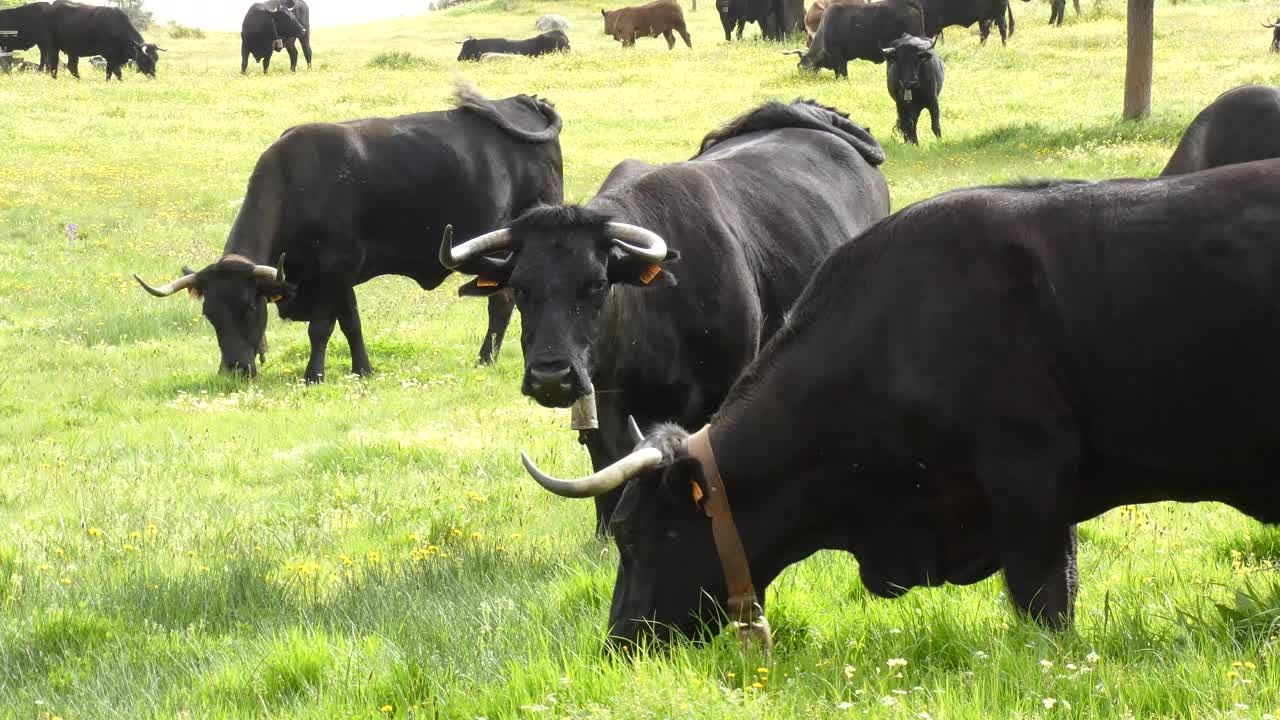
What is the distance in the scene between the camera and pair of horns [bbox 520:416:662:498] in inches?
179

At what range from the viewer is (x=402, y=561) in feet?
22.1

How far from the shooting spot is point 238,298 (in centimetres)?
1316

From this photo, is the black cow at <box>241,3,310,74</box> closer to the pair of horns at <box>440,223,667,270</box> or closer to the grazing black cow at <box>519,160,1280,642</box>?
the pair of horns at <box>440,223,667,270</box>

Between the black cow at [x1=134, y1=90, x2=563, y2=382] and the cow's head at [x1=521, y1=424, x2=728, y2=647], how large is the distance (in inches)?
347

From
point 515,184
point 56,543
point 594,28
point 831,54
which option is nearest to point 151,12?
point 594,28

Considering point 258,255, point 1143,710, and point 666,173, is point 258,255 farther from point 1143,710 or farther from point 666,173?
point 1143,710

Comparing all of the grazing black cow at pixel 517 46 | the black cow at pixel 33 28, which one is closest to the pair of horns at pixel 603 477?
the black cow at pixel 33 28

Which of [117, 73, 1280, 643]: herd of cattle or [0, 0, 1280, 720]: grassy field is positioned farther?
[117, 73, 1280, 643]: herd of cattle

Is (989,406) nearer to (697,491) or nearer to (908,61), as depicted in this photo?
(697,491)

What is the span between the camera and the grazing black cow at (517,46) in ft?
183

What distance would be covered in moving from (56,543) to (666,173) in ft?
12.8

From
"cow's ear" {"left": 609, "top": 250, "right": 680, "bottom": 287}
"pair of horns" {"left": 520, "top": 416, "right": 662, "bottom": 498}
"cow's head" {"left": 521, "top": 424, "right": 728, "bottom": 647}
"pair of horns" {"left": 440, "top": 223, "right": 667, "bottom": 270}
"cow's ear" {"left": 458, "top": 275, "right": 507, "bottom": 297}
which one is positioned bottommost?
"cow's head" {"left": 521, "top": 424, "right": 728, "bottom": 647}

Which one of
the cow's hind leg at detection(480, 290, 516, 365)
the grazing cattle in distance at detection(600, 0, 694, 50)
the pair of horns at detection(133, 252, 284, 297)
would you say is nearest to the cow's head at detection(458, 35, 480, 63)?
the grazing cattle in distance at detection(600, 0, 694, 50)

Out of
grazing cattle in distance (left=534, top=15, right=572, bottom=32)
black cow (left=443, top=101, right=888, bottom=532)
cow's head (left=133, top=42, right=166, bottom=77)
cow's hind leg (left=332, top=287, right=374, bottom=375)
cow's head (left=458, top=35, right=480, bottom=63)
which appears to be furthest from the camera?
grazing cattle in distance (left=534, top=15, right=572, bottom=32)
